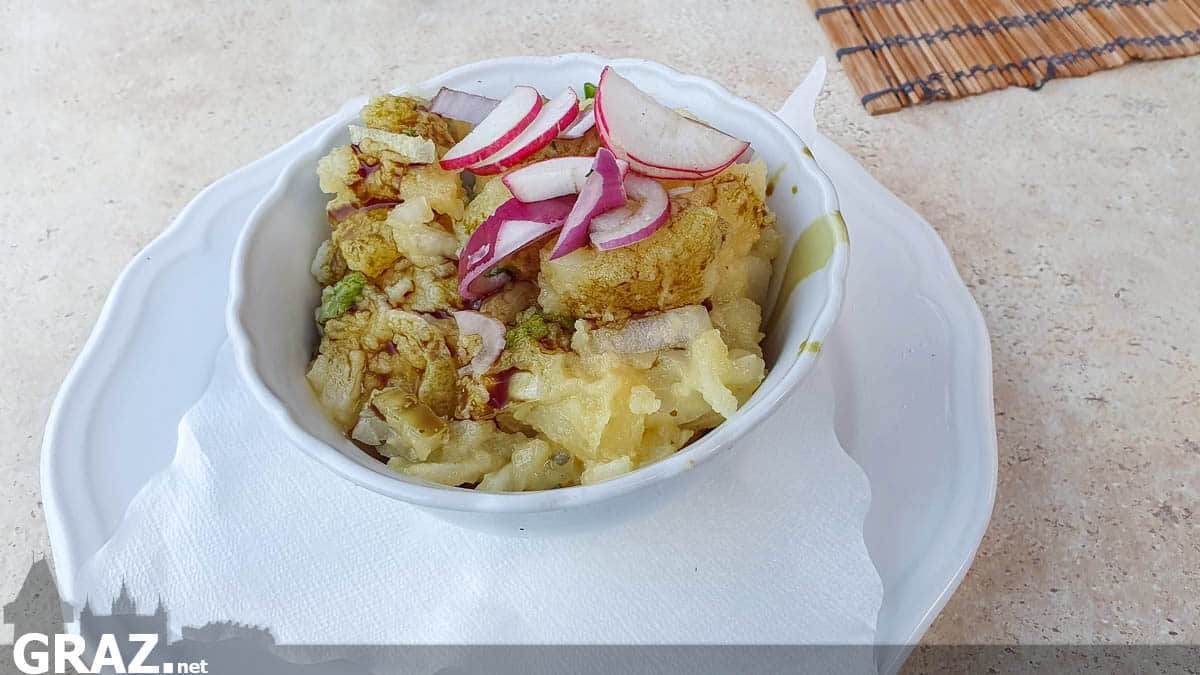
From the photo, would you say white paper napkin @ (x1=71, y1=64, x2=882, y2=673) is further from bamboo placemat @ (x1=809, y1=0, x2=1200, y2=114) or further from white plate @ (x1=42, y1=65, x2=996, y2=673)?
bamboo placemat @ (x1=809, y1=0, x2=1200, y2=114)

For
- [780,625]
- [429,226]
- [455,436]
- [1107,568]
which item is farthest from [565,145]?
[1107,568]

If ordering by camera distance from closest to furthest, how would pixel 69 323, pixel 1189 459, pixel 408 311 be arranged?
pixel 408 311 < pixel 1189 459 < pixel 69 323

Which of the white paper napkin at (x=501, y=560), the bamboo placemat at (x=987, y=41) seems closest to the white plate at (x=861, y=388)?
the white paper napkin at (x=501, y=560)

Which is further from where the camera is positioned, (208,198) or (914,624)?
(208,198)

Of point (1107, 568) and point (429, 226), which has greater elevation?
point (429, 226)

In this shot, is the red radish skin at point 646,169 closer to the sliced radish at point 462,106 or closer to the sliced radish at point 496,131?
the sliced radish at point 496,131

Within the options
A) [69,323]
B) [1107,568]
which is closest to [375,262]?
[69,323]

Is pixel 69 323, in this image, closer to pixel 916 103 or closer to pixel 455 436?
pixel 455 436

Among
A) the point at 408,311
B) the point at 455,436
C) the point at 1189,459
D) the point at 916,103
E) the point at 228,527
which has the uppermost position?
the point at 408,311

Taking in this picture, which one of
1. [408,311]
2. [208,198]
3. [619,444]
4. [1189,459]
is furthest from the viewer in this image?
[208,198]
